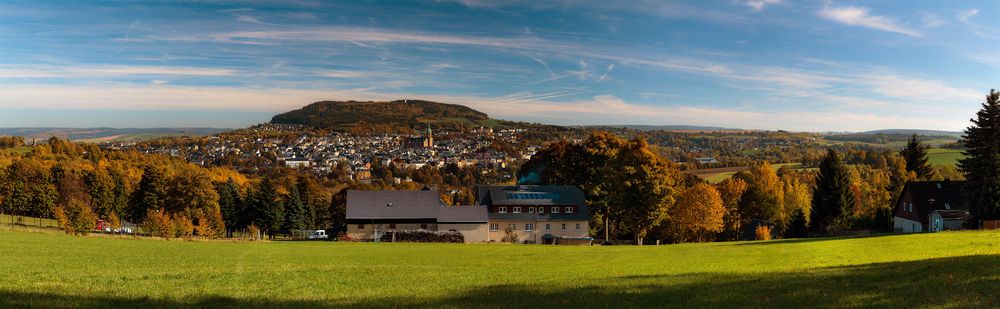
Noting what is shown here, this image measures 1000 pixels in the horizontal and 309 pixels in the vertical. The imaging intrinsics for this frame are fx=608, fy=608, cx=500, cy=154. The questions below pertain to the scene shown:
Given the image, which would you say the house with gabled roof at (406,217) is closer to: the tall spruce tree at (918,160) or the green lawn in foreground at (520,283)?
the green lawn in foreground at (520,283)

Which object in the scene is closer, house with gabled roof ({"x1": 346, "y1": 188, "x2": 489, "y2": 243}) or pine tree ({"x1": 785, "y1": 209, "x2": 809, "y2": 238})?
house with gabled roof ({"x1": 346, "y1": 188, "x2": 489, "y2": 243})

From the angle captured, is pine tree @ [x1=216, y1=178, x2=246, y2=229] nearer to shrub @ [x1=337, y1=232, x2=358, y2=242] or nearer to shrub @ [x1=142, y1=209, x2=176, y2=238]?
shrub @ [x1=142, y1=209, x2=176, y2=238]

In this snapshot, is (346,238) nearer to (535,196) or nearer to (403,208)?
(403,208)

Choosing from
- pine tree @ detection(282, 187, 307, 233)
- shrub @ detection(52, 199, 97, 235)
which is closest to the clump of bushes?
shrub @ detection(52, 199, 97, 235)

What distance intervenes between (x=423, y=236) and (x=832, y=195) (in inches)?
1648

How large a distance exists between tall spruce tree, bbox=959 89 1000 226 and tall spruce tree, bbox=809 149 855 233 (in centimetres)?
1235

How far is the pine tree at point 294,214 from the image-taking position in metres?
79.9

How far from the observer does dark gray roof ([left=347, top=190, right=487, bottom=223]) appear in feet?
192

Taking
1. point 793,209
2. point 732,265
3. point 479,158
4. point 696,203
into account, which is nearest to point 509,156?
point 479,158

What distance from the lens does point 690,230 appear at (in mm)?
59500

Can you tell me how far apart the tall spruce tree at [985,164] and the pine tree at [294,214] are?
71320mm

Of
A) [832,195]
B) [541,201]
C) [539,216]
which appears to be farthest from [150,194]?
[832,195]

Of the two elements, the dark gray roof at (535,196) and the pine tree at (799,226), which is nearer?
the dark gray roof at (535,196)

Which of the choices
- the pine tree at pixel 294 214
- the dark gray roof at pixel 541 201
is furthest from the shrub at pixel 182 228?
the dark gray roof at pixel 541 201
